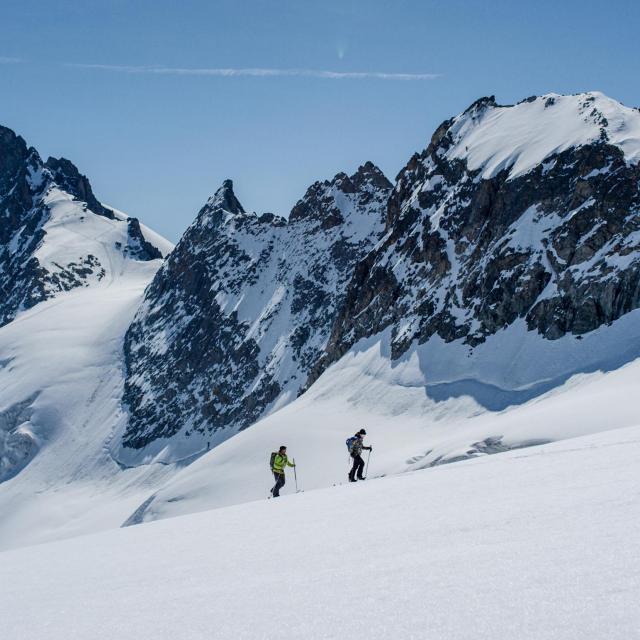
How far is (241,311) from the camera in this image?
112 meters

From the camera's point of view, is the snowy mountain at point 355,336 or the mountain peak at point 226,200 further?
the mountain peak at point 226,200

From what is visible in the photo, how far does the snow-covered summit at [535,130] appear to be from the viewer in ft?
199

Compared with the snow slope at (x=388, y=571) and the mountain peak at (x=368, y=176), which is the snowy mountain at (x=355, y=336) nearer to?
the mountain peak at (x=368, y=176)

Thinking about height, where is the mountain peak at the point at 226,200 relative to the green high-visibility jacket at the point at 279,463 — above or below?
above

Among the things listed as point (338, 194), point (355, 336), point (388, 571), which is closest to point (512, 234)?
point (355, 336)

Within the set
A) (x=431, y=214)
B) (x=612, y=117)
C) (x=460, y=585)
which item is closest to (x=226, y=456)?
(x=431, y=214)

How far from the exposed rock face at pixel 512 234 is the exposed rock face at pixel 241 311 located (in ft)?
71.7

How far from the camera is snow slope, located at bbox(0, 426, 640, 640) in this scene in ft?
20.7

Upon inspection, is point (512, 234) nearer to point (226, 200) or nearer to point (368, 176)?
point (368, 176)

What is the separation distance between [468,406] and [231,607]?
45907 millimetres

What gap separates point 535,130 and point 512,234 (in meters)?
12.2

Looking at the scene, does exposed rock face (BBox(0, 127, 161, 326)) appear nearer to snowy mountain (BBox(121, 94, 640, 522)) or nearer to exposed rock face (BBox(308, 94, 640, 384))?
exposed rock face (BBox(308, 94, 640, 384))

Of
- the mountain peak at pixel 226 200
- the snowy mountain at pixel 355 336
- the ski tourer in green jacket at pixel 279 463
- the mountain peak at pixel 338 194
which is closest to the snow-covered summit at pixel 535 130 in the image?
the snowy mountain at pixel 355 336

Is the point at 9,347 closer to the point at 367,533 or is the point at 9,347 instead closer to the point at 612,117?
the point at 612,117
